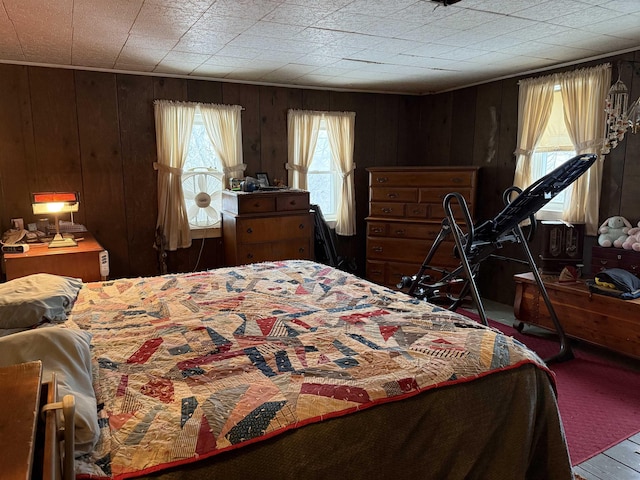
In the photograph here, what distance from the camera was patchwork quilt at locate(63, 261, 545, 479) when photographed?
1.23 m

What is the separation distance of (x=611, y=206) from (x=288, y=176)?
117 inches

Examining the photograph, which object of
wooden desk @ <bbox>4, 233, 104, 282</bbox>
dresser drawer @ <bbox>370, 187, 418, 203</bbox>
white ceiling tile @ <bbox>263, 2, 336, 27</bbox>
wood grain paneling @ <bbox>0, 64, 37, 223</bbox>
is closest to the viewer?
white ceiling tile @ <bbox>263, 2, 336, 27</bbox>

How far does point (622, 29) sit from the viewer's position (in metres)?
2.97

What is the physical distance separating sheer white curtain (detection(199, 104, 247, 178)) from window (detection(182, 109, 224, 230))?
0.22 ft

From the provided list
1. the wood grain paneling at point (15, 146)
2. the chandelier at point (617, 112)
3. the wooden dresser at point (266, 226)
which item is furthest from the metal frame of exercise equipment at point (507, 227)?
the wood grain paneling at point (15, 146)

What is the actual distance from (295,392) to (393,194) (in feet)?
12.2

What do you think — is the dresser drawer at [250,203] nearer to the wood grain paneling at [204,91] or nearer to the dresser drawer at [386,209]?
the wood grain paneling at [204,91]

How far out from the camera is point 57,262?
10.1 feet

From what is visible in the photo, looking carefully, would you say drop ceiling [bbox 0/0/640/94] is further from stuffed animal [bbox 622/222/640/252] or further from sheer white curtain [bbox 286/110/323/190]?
stuffed animal [bbox 622/222/640/252]

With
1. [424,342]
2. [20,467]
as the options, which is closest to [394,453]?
[424,342]

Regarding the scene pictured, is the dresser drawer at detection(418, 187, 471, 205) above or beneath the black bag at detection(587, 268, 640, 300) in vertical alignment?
above

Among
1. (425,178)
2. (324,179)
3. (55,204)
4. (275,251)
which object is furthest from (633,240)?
(55,204)

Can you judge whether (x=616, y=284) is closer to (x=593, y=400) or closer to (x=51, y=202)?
(x=593, y=400)

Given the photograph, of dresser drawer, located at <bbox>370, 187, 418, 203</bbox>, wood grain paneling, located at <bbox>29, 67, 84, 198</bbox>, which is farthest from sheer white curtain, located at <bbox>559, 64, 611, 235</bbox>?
wood grain paneling, located at <bbox>29, 67, 84, 198</bbox>
